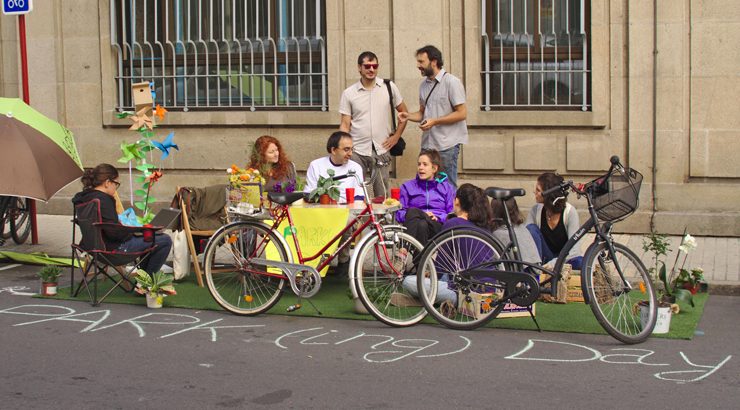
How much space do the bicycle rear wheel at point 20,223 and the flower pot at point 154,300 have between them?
3866 mm

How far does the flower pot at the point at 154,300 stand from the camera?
7.96 metres

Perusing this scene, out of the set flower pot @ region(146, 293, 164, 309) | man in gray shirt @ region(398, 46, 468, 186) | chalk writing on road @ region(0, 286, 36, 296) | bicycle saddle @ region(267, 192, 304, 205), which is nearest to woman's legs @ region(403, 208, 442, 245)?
bicycle saddle @ region(267, 192, 304, 205)

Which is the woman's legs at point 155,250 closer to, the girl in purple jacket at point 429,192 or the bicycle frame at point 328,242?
the bicycle frame at point 328,242

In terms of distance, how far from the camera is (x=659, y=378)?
573 centimetres

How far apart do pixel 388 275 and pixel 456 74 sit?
16.4 feet

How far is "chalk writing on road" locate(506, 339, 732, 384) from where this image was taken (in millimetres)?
5816

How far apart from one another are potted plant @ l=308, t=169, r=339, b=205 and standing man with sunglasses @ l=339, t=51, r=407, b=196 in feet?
7.27

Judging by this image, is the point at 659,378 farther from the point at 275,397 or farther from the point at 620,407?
the point at 275,397

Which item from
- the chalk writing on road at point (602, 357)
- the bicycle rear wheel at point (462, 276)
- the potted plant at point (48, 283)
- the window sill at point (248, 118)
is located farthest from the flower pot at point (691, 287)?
the window sill at point (248, 118)

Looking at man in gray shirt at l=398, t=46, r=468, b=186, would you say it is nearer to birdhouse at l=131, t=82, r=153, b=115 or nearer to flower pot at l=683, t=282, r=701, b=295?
birdhouse at l=131, t=82, r=153, b=115

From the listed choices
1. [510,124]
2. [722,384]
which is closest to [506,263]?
[722,384]

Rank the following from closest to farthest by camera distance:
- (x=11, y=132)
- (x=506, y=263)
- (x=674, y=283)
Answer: (x=506, y=263) → (x=674, y=283) → (x=11, y=132)

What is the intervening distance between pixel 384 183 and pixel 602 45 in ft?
9.52

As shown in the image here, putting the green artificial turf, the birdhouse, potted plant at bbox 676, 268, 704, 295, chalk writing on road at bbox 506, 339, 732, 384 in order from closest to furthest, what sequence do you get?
chalk writing on road at bbox 506, 339, 732, 384, the green artificial turf, potted plant at bbox 676, 268, 704, 295, the birdhouse
